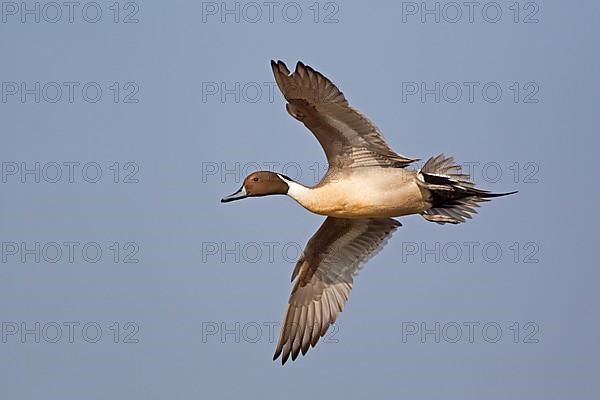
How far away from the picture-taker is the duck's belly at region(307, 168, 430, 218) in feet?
31.1

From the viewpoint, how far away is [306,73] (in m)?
8.94

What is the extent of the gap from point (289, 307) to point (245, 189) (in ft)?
5.07

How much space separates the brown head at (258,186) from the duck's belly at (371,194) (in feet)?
1.95

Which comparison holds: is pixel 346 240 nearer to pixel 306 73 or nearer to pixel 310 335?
pixel 310 335

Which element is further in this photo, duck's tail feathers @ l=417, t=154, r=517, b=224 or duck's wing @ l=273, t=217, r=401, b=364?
duck's wing @ l=273, t=217, r=401, b=364

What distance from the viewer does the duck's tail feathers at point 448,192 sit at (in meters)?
9.55

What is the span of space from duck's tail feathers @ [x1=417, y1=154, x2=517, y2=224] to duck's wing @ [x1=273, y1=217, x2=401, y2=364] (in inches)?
41.9

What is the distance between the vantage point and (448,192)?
969cm

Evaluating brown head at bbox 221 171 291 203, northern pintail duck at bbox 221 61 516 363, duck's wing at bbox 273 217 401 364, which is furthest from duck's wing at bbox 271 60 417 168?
duck's wing at bbox 273 217 401 364

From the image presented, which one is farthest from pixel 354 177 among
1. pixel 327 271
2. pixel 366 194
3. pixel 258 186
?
pixel 327 271

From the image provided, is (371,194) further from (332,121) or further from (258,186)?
(258,186)

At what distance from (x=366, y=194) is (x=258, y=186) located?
1206 mm

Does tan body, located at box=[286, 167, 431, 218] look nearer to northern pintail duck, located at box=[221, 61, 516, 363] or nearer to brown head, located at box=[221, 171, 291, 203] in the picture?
northern pintail duck, located at box=[221, 61, 516, 363]

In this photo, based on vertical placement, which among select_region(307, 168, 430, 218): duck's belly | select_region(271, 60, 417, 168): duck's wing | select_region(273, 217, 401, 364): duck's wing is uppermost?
select_region(271, 60, 417, 168): duck's wing
